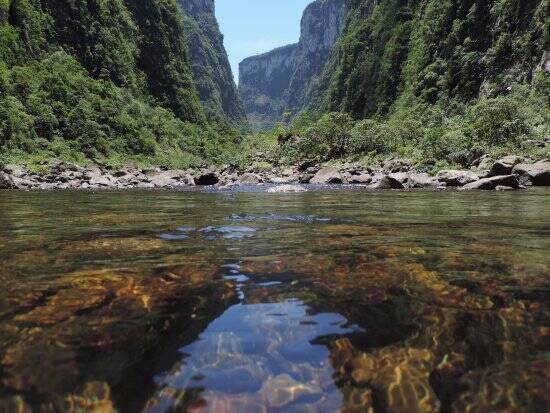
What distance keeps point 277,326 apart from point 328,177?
966 inches

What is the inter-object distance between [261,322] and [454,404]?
109 centimetres

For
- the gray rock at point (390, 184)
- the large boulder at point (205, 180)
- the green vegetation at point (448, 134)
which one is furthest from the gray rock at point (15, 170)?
the green vegetation at point (448, 134)

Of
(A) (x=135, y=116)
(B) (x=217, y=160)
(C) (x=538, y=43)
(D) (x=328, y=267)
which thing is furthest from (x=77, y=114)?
(D) (x=328, y=267)

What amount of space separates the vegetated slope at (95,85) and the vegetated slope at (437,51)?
3165cm

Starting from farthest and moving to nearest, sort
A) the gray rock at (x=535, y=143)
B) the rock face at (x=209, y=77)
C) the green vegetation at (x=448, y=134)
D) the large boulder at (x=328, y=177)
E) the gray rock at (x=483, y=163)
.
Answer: the rock face at (x=209, y=77), the green vegetation at (x=448, y=134), the large boulder at (x=328, y=177), the gray rock at (x=535, y=143), the gray rock at (x=483, y=163)

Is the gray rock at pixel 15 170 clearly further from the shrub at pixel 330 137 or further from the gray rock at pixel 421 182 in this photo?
the shrub at pixel 330 137

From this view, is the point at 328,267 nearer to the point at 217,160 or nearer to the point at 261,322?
the point at 261,322

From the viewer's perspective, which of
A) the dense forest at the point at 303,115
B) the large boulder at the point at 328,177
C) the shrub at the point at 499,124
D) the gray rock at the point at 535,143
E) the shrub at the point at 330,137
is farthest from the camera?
the shrub at the point at 330,137

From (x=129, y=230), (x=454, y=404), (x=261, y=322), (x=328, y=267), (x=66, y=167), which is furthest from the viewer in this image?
(x=66, y=167)

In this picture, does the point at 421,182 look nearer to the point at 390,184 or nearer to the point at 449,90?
the point at 390,184

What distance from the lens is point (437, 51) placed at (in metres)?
64.0

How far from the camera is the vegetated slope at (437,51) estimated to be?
42625 mm

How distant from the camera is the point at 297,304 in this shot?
2.78 meters

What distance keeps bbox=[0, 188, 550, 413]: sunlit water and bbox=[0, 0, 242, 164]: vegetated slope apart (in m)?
36.4
